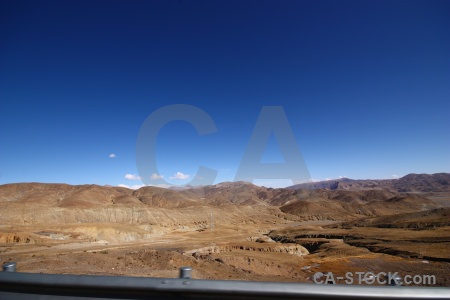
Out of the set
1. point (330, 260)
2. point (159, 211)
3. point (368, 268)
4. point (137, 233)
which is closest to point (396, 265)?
point (368, 268)

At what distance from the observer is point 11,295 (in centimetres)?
217

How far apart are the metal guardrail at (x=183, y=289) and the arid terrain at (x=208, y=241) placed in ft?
57.9

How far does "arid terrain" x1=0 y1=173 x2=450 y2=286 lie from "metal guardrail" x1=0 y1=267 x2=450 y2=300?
57.9 ft

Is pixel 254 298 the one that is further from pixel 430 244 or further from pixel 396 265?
pixel 430 244

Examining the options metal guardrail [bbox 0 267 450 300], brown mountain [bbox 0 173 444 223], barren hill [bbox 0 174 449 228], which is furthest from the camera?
brown mountain [bbox 0 173 444 223]

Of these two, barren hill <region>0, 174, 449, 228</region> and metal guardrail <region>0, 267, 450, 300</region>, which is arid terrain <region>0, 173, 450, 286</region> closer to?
barren hill <region>0, 174, 449, 228</region>

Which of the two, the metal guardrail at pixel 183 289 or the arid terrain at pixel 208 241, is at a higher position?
the metal guardrail at pixel 183 289

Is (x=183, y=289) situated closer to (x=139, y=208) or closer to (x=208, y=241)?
(x=208, y=241)

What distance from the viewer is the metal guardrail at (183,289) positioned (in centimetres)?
184

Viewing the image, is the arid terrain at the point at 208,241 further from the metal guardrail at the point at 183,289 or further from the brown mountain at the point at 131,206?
the metal guardrail at the point at 183,289

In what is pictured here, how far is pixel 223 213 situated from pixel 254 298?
377 feet

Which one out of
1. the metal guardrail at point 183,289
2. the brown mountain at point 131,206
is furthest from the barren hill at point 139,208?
the metal guardrail at point 183,289

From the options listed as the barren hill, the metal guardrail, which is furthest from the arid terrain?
the metal guardrail

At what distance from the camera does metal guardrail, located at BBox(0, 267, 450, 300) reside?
6.05ft
